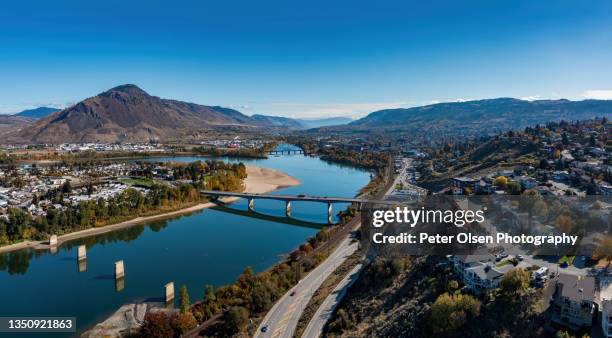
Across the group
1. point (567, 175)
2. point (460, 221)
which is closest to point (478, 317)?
point (460, 221)

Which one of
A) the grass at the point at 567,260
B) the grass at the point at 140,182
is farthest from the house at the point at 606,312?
the grass at the point at 140,182

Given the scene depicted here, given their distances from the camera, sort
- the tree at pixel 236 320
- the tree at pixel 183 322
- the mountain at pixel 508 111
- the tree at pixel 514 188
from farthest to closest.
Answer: the mountain at pixel 508 111
the tree at pixel 514 188
the tree at pixel 183 322
the tree at pixel 236 320

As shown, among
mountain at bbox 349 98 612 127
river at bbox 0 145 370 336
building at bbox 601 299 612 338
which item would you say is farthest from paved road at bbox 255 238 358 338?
mountain at bbox 349 98 612 127

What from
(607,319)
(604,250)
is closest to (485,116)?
(604,250)

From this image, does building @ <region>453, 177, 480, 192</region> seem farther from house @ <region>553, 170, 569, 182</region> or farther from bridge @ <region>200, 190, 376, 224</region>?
bridge @ <region>200, 190, 376, 224</region>

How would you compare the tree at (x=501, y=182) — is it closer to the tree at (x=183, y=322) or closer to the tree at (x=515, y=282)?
the tree at (x=515, y=282)

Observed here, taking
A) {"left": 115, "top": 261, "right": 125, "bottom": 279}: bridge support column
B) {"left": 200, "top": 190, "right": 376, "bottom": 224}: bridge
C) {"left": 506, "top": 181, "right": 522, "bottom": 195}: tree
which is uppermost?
{"left": 506, "top": 181, "right": 522, "bottom": 195}: tree

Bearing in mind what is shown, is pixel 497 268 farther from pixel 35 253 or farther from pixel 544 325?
pixel 35 253
